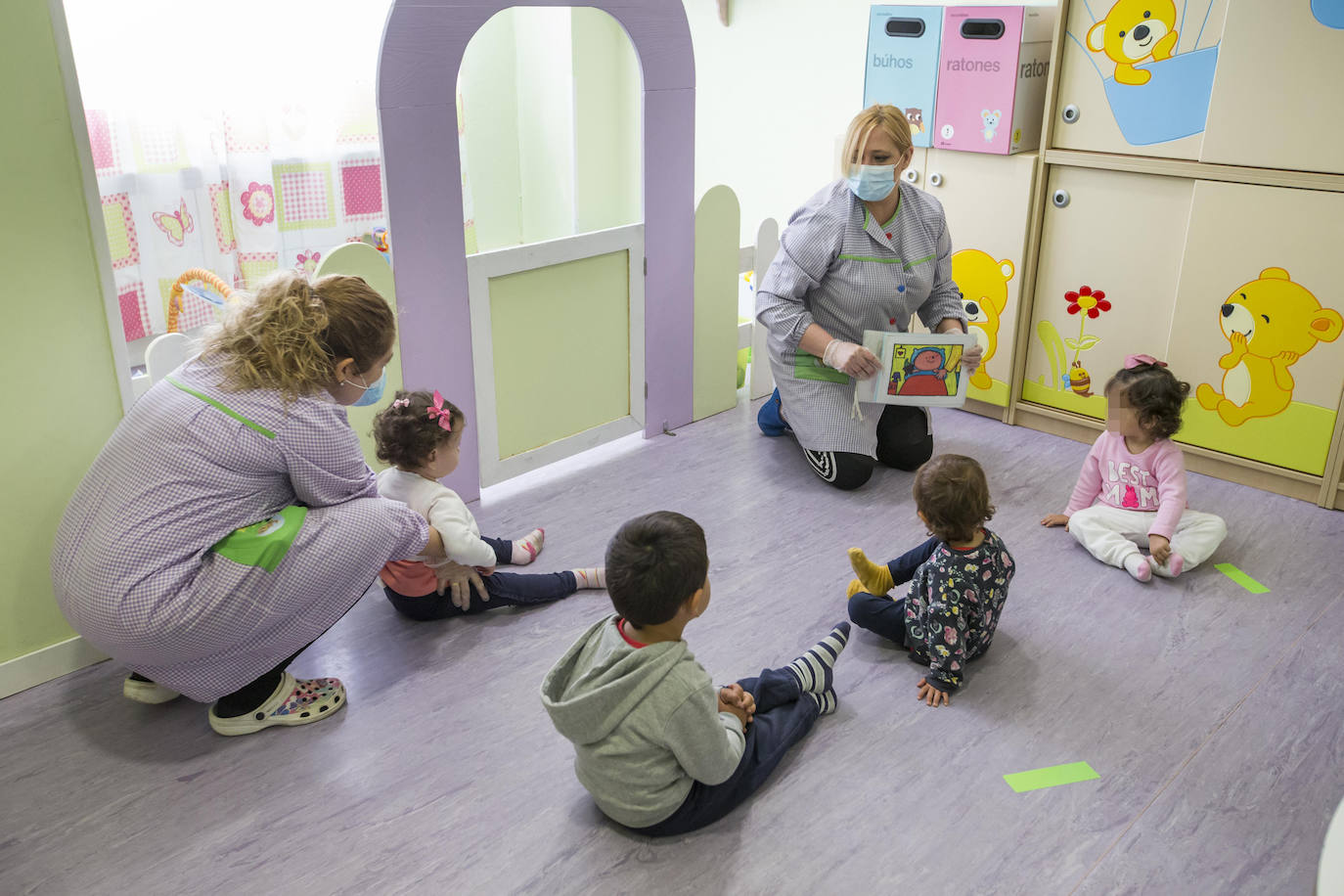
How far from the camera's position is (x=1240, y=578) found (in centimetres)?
272

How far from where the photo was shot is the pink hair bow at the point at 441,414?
7.67 ft

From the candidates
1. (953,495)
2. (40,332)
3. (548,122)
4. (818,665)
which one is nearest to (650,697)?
(818,665)

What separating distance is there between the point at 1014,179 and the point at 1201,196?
1.90 feet

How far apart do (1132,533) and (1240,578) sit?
284 millimetres

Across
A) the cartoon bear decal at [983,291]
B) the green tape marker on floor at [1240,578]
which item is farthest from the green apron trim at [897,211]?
the green tape marker on floor at [1240,578]

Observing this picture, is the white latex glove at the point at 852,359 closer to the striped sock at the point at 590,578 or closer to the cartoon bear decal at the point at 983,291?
the cartoon bear decal at the point at 983,291

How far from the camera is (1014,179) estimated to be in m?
3.44

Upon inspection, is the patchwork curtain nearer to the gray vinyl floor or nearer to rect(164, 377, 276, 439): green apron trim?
rect(164, 377, 276, 439): green apron trim

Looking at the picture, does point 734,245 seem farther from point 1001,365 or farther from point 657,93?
point 1001,365

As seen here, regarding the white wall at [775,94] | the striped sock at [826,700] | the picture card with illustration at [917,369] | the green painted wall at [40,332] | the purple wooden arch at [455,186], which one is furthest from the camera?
the white wall at [775,94]

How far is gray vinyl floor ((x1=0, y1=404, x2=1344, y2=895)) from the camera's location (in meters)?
1.77

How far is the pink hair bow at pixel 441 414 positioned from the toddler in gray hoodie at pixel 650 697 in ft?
2.48

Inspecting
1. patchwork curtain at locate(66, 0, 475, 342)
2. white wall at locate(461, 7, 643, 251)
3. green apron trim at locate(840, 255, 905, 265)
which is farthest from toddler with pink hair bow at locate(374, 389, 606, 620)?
white wall at locate(461, 7, 643, 251)

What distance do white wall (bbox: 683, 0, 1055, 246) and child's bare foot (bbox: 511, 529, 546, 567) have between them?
82.9 inches
